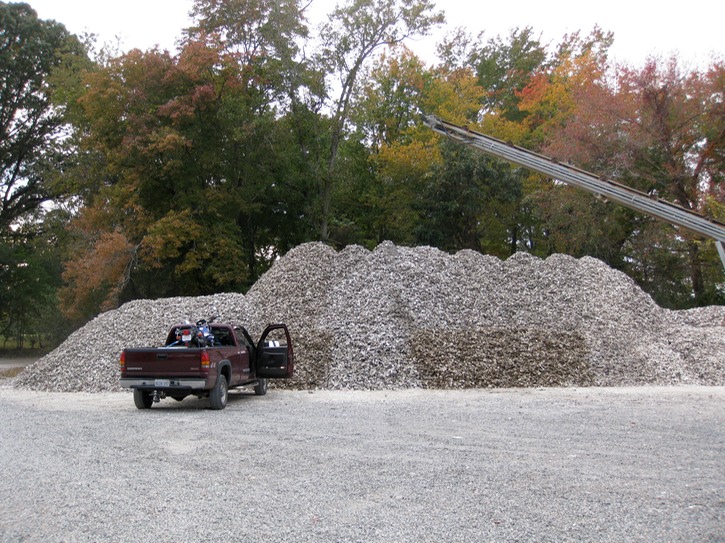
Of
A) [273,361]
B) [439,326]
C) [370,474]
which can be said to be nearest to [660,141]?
[439,326]

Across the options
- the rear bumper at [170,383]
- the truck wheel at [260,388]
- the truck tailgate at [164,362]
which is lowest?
the truck wheel at [260,388]

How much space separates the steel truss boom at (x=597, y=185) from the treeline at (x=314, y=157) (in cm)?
1106

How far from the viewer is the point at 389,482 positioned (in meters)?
5.87

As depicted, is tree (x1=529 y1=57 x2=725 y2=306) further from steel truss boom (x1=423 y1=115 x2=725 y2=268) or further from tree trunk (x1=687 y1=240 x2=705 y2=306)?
steel truss boom (x1=423 y1=115 x2=725 y2=268)

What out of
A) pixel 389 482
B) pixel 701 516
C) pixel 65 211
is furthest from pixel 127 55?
pixel 701 516

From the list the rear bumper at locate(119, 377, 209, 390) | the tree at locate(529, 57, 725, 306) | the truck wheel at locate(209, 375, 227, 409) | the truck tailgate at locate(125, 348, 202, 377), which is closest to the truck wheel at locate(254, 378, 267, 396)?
the truck wheel at locate(209, 375, 227, 409)

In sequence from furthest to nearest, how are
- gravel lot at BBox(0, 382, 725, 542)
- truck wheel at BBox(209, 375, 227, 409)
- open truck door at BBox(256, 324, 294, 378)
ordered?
open truck door at BBox(256, 324, 294, 378)
truck wheel at BBox(209, 375, 227, 409)
gravel lot at BBox(0, 382, 725, 542)

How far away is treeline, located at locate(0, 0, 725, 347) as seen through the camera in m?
24.4

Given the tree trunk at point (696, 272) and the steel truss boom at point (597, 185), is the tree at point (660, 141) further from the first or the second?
Result: the steel truss boom at point (597, 185)

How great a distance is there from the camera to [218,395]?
10922 millimetres

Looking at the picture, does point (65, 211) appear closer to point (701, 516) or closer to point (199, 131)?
point (199, 131)

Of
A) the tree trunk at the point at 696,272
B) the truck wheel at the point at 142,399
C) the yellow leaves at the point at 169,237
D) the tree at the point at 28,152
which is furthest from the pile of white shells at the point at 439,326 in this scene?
the tree at the point at 28,152

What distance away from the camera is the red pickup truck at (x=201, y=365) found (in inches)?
415

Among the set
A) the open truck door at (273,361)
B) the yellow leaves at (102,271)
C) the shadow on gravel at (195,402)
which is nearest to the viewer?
the shadow on gravel at (195,402)
